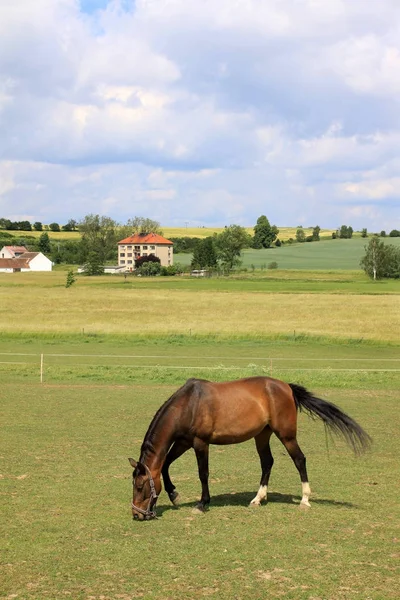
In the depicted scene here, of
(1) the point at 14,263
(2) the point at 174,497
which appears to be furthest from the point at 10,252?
(2) the point at 174,497

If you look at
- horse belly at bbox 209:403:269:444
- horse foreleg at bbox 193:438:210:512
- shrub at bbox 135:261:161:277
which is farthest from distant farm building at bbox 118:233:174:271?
horse foreleg at bbox 193:438:210:512

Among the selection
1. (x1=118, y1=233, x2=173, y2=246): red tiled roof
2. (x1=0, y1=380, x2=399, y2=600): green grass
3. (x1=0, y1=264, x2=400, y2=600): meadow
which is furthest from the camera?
(x1=118, y1=233, x2=173, y2=246): red tiled roof

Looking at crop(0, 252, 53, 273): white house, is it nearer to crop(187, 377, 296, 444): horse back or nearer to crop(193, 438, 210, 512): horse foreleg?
crop(187, 377, 296, 444): horse back

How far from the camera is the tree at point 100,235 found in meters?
188

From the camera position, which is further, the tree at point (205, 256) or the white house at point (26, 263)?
the white house at point (26, 263)

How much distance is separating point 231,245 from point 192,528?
5887 inches

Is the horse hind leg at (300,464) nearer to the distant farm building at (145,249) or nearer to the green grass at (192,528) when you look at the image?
the green grass at (192,528)

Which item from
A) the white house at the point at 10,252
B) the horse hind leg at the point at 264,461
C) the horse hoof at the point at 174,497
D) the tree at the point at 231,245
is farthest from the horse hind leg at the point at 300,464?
the white house at the point at 10,252

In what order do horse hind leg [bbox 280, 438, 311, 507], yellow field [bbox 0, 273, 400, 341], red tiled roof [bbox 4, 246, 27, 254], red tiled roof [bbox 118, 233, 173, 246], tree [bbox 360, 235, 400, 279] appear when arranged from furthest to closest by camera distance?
red tiled roof [bbox 4, 246, 27, 254]
red tiled roof [bbox 118, 233, 173, 246]
tree [bbox 360, 235, 400, 279]
yellow field [bbox 0, 273, 400, 341]
horse hind leg [bbox 280, 438, 311, 507]

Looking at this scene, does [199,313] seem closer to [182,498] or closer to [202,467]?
[182,498]

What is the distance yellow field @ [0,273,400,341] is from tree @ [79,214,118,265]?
103 m

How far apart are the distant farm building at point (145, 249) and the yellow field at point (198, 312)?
85.8 meters

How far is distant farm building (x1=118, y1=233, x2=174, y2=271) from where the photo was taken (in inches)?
6757

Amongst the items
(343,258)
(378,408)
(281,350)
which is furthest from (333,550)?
(343,258)
